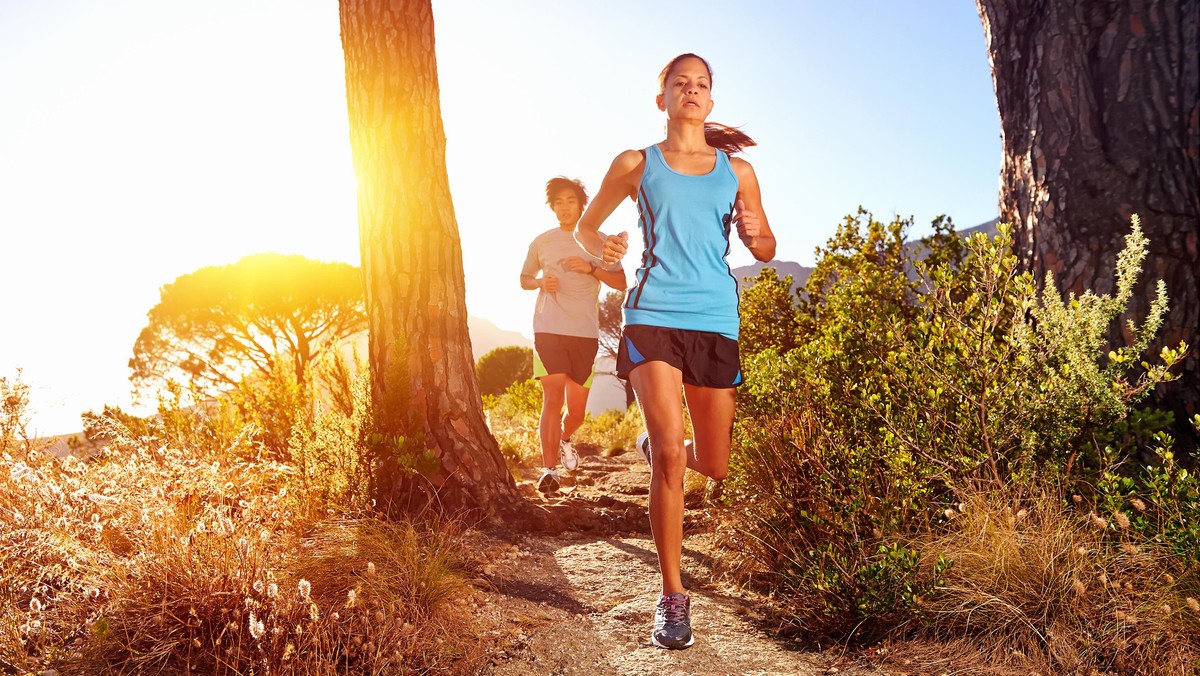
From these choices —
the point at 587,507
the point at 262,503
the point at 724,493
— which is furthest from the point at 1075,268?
the point at 262,503

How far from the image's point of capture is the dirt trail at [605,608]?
309cm

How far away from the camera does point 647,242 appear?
11.3 feet

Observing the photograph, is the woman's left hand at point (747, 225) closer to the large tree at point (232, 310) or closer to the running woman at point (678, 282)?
the running woman at point (678, 282)

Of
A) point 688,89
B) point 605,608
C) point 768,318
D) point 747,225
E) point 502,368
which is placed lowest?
point 605,608

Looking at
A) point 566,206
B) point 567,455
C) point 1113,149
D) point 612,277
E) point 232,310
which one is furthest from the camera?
point 232,310

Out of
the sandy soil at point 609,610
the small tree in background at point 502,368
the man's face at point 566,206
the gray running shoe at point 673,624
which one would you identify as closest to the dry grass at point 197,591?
the sandy soil at point 609,610

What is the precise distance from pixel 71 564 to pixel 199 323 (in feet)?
75.7

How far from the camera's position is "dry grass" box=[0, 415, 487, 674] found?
2.77 meters

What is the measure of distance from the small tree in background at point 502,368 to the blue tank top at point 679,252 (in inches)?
815

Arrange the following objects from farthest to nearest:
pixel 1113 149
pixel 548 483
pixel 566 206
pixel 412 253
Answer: pixel 566 206, pixel 548 483, pixel 412 253, pixel 1113 149

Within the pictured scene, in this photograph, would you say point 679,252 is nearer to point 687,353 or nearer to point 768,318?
point 687,353

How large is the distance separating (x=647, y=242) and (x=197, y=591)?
2.21 m

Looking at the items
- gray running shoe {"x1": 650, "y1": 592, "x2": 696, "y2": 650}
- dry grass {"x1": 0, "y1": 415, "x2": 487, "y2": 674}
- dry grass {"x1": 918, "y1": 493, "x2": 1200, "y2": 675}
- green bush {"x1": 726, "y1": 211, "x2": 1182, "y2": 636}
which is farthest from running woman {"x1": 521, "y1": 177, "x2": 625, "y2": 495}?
dry grass {"x1": 918, "y1": 493, "x2": 1200, "y2": 675}

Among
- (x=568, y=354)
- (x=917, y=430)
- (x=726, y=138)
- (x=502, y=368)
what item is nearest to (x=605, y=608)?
(x=917, y=430)
